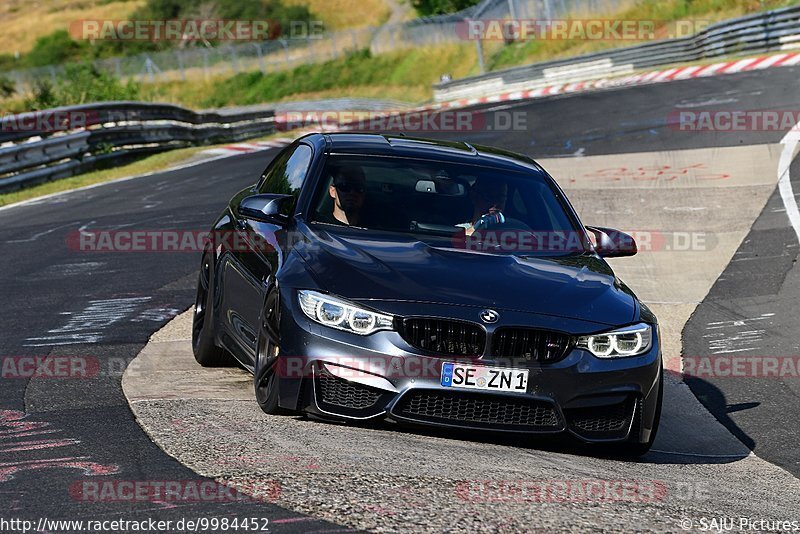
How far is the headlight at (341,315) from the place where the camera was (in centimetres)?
584

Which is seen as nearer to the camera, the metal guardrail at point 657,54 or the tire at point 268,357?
the tire at point 268,357

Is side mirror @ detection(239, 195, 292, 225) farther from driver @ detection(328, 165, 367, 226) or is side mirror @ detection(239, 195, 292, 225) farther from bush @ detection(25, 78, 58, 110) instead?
bush @ detection(25, 78, 58, 110)

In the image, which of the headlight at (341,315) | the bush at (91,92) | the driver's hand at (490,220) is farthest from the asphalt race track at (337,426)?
the bush at (91,92)

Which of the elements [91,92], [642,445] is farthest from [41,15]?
[642,445]

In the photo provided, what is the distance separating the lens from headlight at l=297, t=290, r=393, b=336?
584cm

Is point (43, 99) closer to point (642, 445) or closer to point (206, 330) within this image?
point (206, 330)

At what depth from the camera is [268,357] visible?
616 cm

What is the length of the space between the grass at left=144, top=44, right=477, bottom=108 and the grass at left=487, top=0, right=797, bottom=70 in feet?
29.2

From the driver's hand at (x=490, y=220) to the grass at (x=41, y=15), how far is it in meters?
93.2

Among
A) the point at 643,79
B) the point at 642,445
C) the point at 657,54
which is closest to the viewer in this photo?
the point at 642,445

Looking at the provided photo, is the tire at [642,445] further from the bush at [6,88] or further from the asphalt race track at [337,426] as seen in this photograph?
the bush at [6,88]

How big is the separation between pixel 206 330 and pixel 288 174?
108 cm

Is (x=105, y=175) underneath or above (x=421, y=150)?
underneath

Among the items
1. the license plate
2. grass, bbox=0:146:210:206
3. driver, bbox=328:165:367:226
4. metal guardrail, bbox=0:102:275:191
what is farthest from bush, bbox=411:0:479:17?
the license plate
